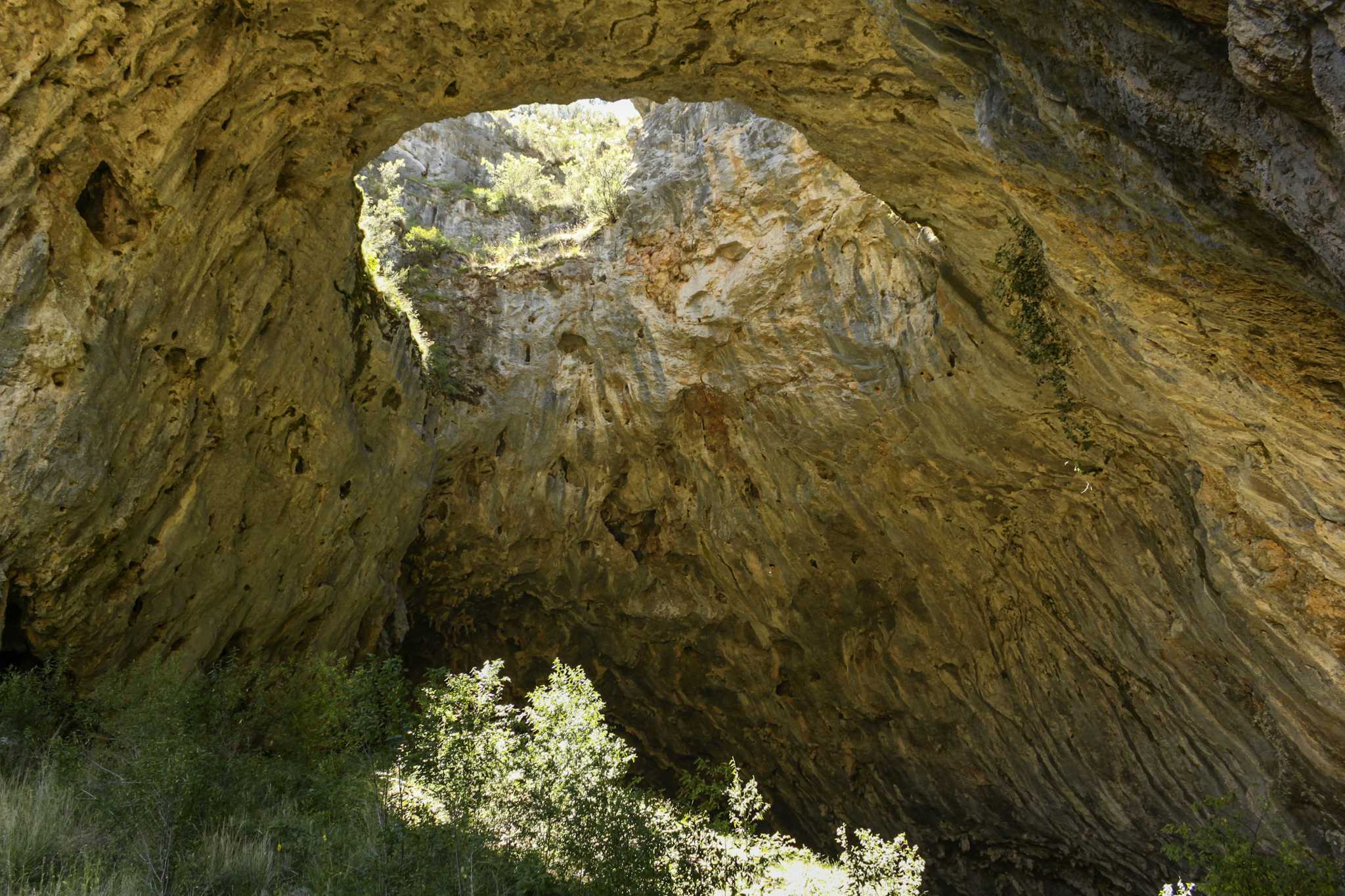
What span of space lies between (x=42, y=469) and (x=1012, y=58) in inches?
311

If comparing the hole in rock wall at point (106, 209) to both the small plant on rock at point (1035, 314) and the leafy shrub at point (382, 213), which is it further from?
the small plant on rock at point (1035, 314)

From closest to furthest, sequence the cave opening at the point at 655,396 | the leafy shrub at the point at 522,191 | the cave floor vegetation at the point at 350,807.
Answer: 1. the cave floor vegetation at the point at 350,807
2. the cave opening at the point at 655,396
3. the leafy shrub at the point at 522,191

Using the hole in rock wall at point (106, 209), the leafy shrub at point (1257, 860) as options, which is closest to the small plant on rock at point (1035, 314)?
the leafy shrub at point (1257, 860)

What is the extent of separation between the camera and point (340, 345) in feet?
37.8

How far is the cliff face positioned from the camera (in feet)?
16.2

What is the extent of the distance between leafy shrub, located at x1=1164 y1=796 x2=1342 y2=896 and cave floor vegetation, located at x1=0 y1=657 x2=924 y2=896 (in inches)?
123

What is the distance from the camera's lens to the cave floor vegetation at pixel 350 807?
5781mm

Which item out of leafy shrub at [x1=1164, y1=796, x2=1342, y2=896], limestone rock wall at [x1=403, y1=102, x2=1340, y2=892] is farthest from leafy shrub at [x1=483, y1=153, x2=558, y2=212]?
leafy shrub at [x1=1164, y1=796, x2=1342, y2=896]

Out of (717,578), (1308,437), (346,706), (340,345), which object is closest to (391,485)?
(340,345)

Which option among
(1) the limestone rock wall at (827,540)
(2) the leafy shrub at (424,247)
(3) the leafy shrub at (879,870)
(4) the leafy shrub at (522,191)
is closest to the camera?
(3) the leafy shrub at (879,870)

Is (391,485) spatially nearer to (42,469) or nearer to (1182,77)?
(42,469)

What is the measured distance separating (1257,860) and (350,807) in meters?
9.16

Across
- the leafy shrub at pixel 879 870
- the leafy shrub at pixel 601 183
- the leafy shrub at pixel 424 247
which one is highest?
the leafy shrub at pixel 601 183

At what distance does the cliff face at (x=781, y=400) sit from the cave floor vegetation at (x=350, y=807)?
50.0 inches
